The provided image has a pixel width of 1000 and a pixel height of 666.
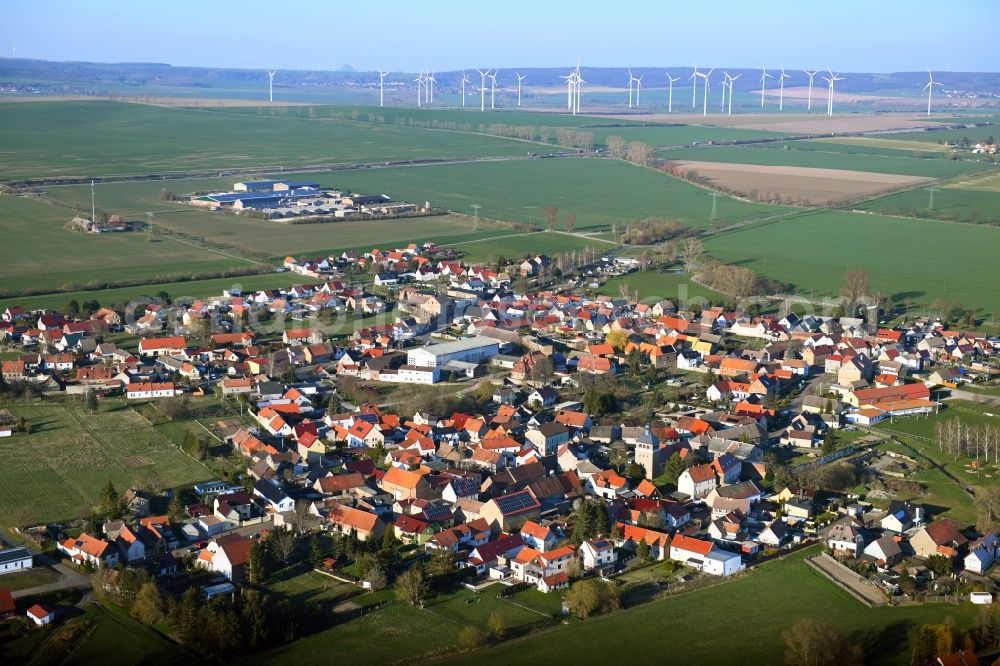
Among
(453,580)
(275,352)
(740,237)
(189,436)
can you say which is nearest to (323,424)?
(189,436)

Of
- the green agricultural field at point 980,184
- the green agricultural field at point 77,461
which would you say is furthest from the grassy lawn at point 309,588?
the green agricultural field at point 980,184

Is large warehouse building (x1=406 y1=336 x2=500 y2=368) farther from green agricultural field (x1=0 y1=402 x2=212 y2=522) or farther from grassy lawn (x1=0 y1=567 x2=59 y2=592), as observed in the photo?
grassy lawn (x1=0 y1=567 x2=59 y2=592)

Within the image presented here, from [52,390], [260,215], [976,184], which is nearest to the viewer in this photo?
[52,390]

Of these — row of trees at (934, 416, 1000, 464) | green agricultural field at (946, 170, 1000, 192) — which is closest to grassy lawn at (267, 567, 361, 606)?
row of trees at (934, 416, 1000, 464)

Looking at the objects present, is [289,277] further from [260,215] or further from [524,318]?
[260,215]

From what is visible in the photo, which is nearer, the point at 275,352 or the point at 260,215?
the point at 275,352

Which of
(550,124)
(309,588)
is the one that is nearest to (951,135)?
(550,124)

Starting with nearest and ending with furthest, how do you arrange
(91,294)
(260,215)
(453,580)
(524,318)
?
(453,580)
(524,318)
(91,294)
(260,215)
